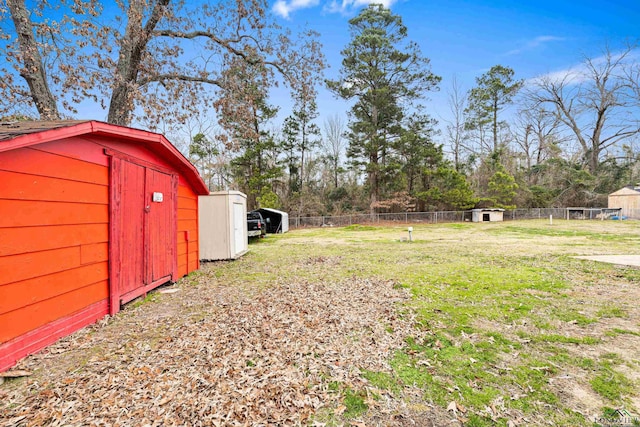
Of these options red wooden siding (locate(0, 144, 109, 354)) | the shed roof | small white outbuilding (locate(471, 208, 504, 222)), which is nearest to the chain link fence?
small white outbuilding (locate(471, 208, 504, 222))

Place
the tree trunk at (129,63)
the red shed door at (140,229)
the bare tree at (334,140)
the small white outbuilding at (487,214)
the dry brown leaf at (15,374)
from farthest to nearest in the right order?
the bare tree at (334,140) < the small white outbuilding at (487,214) < the tree trunk at (129,63) < the red shed door at (140,229) < the dry brown leaf at (15,374)

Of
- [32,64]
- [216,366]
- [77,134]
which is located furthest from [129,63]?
[216,366]

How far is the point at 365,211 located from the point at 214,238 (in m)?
18.9

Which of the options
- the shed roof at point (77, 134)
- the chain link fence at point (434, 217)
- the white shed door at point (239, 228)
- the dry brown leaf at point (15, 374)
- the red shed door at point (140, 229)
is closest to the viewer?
the dry brown leaf at point (15, 374)

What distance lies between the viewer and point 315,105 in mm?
21969

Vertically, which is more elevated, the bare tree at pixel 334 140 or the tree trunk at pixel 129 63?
the bare tree at pixel 334 140

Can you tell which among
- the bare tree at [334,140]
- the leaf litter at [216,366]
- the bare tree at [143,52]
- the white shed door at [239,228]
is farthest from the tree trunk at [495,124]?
the leaf litter at [216,366]

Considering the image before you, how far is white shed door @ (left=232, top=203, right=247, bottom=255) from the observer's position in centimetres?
790

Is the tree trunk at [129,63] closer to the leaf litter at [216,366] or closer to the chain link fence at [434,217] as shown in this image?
the leaf litter at [216,366]

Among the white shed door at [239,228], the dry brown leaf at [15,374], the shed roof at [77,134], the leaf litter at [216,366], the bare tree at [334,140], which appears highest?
the bare tree at [334,140]

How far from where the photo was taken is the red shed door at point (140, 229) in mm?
3707

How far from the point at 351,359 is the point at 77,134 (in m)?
3.64

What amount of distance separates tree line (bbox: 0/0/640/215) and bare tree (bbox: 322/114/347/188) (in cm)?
10

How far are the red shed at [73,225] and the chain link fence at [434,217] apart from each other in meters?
Result: 17.5
